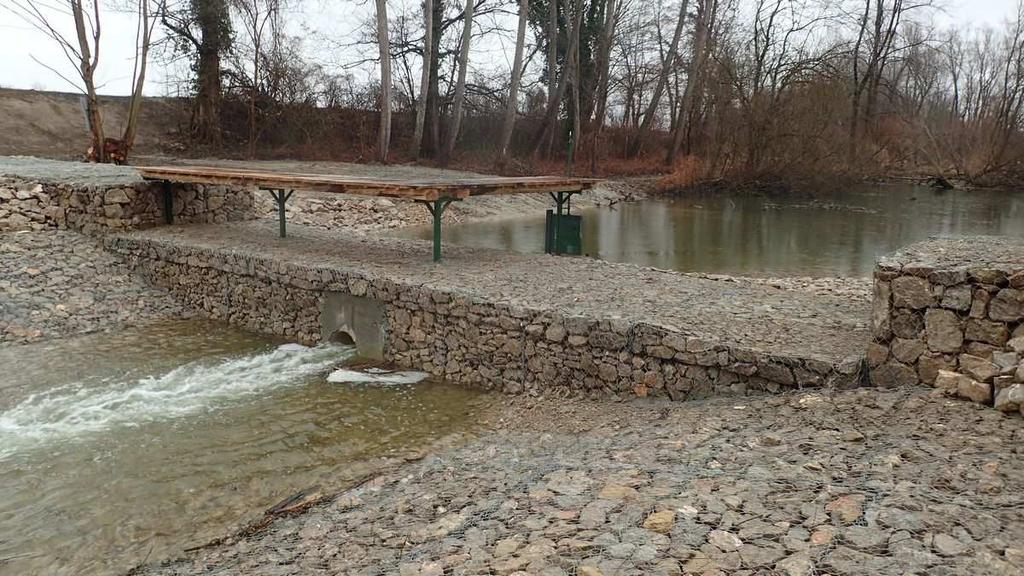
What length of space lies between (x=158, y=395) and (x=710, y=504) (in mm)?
5990

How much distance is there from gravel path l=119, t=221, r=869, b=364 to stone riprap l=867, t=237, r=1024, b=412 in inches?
20.5

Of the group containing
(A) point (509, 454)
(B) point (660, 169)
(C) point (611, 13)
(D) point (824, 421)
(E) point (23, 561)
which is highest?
(C) point (611, 13)

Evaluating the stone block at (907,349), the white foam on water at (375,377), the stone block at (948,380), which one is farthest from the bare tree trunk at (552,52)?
the stone block at (948,380)

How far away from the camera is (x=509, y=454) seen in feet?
18.8

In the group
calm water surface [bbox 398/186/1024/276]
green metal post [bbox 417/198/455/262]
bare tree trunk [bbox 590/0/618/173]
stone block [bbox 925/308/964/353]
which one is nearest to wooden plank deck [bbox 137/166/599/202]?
green metal post [bbox 417/198/455/262]

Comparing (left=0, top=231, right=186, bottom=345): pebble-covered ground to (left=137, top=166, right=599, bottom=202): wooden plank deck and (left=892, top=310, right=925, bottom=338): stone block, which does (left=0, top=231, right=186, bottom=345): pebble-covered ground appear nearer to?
(left=137, top=166, right=599, bottom=202): wooden plank deck

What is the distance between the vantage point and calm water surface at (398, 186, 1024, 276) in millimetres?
15477

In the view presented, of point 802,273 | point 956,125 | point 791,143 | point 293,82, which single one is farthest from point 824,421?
point 956,125

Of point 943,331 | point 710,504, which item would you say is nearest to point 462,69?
point 943,331

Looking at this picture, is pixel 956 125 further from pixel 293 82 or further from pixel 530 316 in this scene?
pixel 530 316

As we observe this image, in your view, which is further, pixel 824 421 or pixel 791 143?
pixel 791 143

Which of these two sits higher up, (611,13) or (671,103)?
(611,13)

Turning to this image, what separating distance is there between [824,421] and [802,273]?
9.52 m

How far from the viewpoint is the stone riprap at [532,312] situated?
632cm
